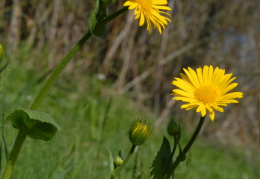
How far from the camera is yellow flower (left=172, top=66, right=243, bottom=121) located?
35.3 inches

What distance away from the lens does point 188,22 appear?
4852 mm

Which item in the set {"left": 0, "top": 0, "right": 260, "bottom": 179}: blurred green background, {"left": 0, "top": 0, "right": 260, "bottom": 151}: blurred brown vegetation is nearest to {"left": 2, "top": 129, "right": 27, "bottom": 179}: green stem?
{"left": 0, "top": 0, "right": 260, "bottom": 179}: blurred green background

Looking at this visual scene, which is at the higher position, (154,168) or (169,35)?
(169,35)

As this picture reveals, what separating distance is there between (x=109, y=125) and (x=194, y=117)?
8.20 ft

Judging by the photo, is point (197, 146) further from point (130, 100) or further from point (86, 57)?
point (86, 57)

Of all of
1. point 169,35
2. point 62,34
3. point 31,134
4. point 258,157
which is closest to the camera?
point 31,134

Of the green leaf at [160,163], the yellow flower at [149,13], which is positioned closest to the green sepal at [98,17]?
the yellow flower at [149,13]

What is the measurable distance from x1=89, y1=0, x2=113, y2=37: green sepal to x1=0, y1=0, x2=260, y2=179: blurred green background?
56.9 inches

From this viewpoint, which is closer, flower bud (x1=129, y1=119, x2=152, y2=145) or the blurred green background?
flower bud (x1=129, y1=119, x2=152, y2=145)

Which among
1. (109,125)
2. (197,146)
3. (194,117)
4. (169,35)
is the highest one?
(169,35)

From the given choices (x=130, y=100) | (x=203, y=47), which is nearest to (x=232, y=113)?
(x=203, y=47)

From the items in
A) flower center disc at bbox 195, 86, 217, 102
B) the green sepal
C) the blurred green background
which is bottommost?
flower center disc at bbox 195, 86, 217, 102

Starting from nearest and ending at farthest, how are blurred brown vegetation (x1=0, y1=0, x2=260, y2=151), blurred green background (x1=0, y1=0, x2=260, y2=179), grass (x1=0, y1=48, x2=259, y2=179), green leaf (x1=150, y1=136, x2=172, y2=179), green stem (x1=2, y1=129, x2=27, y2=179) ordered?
1. green stem (x1=2, y1=129, x2=27, y2=179)
2. green leaf (x1=150, y1=136, x2=172, y2=179)
3. grass (x1=0, y1=48, x2=259, y2=179)
4. blurred green background (x1=0, y1=0, x2=260, y2=179)
5. blurred brown vegetation (x1=0, y1=0, x2=260, y2=151)

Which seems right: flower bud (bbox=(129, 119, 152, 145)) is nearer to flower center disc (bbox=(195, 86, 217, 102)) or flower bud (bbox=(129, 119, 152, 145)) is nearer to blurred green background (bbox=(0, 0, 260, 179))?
flower center disc (bbox=(195, 86, 217, 102))
